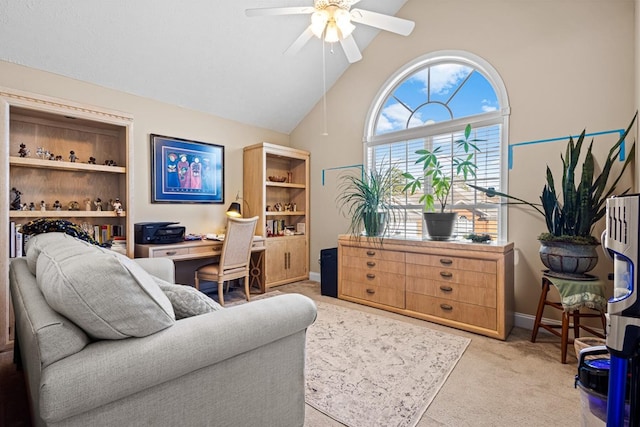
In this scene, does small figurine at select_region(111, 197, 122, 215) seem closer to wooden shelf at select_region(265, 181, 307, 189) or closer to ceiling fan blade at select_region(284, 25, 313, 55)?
wooden shelf at select_region(265, 181, 307, 189)

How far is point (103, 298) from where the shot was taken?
0.86 m

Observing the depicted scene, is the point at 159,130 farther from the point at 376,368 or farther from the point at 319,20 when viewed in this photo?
the point at 376,368

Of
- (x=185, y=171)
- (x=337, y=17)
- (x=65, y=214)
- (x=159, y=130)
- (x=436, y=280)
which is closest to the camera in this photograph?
(x=337, y=17)

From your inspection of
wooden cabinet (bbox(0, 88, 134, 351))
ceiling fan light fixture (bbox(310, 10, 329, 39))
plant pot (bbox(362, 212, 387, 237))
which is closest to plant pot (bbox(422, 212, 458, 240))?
plant pot (bbox(362, 212, 387, 237))

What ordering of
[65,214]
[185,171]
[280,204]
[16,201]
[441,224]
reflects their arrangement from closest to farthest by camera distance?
[16,201] → [65,214] → [441,224] → [185,171] → [280,204]

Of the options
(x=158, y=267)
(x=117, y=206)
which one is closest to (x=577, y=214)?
(x=158, y=267)

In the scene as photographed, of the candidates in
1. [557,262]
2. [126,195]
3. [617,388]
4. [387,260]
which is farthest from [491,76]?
[126,195]

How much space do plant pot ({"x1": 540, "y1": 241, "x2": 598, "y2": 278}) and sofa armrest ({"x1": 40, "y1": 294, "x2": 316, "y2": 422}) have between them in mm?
2146

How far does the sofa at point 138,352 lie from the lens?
79cm

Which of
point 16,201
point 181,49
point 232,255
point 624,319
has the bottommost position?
point 232,255

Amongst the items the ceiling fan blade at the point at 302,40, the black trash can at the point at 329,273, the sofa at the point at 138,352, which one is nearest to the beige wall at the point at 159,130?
the black trash can at the point at 329,273

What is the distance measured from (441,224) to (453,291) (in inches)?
25.5

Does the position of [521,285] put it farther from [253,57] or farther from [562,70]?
[253,57]

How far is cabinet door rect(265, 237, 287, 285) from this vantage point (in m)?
4.15
